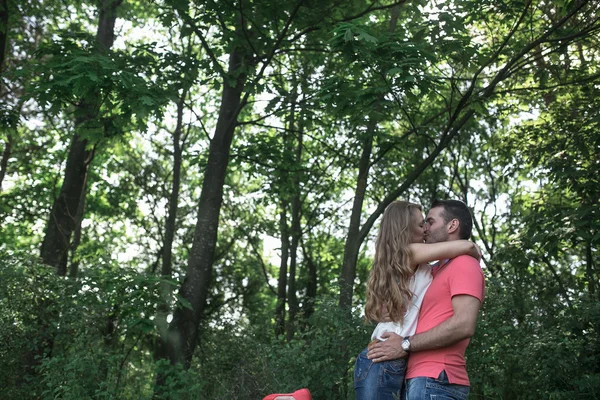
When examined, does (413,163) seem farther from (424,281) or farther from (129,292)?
(424,281)

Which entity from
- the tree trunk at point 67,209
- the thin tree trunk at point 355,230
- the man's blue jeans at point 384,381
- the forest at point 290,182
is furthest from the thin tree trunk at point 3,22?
the man's blue jeans at point 384,381

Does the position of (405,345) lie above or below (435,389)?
above

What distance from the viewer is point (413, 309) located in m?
3.78

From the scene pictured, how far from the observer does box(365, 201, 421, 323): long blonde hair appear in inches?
147

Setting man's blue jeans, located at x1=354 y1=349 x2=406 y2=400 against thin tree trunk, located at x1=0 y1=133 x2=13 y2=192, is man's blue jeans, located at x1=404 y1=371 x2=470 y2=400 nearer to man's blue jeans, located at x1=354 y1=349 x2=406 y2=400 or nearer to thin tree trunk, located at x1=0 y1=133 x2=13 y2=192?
man's blue jeans, located at x1=354 y1=349 x2=406 y2=400

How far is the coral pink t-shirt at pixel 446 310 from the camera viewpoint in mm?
3535

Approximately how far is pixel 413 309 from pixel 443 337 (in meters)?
0.33

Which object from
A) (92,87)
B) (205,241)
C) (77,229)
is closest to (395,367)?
(92,87)

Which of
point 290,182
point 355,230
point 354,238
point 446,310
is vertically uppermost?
point 290,182

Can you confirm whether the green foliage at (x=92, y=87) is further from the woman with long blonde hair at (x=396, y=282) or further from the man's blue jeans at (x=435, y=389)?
the man's blue jeans at (x=435, y=389)

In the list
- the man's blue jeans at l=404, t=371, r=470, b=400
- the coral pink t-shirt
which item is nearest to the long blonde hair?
the coral pink t-shirt

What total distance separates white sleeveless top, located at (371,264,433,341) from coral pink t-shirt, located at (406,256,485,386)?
0.04 meters

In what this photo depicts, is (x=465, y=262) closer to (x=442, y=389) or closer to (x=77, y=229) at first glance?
(x=442, y=389)

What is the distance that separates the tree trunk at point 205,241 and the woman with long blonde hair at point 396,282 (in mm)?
6024
